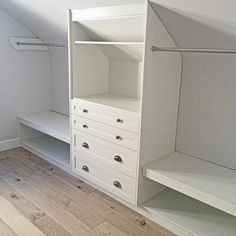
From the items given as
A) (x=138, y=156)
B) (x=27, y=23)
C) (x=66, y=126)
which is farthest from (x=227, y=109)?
(x=27, y=23)

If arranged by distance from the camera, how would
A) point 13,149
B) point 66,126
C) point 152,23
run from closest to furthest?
point 152,23 → point 66,126 → point 13,149

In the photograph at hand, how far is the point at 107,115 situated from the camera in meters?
2.18

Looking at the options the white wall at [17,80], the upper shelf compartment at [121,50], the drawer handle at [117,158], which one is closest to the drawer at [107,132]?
the drawer handle at [117,158]

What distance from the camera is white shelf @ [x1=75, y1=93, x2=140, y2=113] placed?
218cm

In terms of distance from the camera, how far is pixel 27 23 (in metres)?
3.09

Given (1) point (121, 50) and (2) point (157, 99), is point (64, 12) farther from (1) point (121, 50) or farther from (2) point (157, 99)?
(2) point (157, 99)

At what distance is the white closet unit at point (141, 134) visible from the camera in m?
1.84

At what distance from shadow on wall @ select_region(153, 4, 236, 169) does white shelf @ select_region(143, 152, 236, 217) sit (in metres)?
0.11

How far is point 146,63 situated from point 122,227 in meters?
1.20

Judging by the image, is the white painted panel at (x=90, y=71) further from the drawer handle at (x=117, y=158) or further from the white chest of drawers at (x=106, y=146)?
the drawer handle at (x=117, y=158)

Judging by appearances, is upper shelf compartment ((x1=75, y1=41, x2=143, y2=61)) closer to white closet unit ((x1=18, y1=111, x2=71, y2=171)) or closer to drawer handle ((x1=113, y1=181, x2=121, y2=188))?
white closet unit ((x1=18, y1=111, x2=71, y2=171))

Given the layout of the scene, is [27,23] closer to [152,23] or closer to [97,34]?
[97,34]

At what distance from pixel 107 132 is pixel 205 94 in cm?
84

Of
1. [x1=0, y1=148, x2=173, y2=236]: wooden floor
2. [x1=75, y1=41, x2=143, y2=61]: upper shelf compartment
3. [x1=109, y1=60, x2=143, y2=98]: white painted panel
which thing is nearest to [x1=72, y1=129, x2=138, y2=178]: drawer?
[x1=0, y1=148, x2=173, y2=236]: wooden floor
